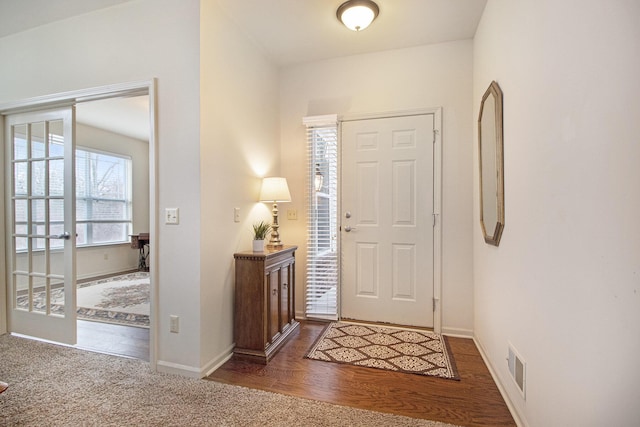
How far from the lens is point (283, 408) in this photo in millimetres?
1696

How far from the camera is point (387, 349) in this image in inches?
95.1

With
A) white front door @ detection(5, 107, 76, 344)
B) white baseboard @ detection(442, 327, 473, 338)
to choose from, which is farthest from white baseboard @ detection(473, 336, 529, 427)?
white front door @ detection(5, 107, 76, 344)

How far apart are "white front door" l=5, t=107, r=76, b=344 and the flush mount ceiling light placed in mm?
2428

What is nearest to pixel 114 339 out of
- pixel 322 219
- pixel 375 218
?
pixel 322 219

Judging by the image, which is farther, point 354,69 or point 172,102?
point 354,69

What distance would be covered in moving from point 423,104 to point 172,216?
2425 mm

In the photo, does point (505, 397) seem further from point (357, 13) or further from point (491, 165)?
point (357, 13)

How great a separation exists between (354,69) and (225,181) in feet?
5.89

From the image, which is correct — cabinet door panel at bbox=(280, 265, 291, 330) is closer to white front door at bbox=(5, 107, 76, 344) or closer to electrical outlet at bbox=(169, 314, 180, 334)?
electrical outlet at bbox=(169, 314, 180, 334)

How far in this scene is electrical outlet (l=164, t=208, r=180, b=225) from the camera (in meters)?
2.06

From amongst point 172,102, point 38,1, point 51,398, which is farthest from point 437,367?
point 38,1

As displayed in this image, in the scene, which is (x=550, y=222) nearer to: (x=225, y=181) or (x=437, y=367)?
(x=437, y=367)

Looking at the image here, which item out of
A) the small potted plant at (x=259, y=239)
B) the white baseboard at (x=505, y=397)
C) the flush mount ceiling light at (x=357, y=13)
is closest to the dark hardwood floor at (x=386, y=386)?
the white baseboard at (x=505, y=397)

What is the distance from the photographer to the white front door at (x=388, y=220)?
2.82 metres
